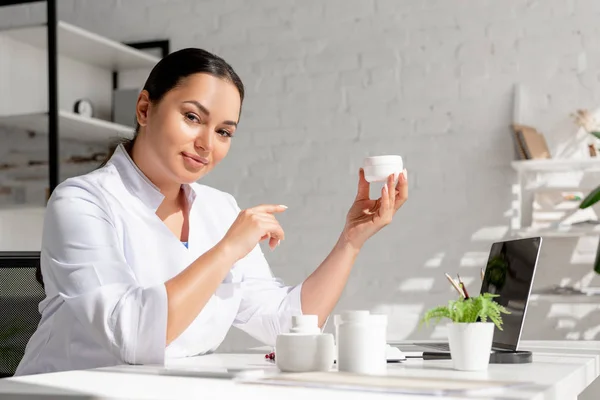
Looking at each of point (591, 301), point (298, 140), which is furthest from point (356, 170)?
point (591, 301)

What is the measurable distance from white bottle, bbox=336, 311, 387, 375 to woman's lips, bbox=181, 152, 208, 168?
600mm

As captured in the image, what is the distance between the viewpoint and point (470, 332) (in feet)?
4.47

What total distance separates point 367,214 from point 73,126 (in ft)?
7.67

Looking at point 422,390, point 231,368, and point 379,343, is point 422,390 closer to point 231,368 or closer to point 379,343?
point 379,343

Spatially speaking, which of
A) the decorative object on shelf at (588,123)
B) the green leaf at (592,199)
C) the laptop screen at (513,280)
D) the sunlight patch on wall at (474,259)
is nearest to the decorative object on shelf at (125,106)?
the sunlight patch on wall at (474,259)

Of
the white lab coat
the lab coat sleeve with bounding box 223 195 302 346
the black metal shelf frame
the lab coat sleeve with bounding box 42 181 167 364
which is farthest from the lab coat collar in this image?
the black metal shelf frame

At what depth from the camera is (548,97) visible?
3617 millimetres

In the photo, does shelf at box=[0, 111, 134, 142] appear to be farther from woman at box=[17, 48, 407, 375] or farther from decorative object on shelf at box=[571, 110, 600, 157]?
decorative object on shelf at box=[571, 110, 600, 157]

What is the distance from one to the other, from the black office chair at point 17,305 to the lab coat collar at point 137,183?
330 mm

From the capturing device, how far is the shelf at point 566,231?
332cm

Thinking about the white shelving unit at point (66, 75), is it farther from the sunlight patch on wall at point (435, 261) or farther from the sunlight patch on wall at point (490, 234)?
the sunlight patch on wall at point (490, 234)

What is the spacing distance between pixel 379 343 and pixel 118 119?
3199mm

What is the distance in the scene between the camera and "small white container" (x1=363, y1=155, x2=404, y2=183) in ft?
5.42

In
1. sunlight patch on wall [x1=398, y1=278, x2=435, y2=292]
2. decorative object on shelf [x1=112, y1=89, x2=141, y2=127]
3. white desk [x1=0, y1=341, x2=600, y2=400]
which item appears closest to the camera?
white desk [x1=0, y1=341, x2=600, y2=400]
